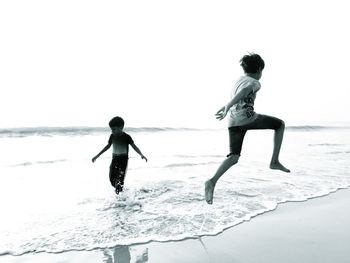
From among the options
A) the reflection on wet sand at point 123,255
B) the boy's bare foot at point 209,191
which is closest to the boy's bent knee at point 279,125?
the boy's bare foot at point 209,191

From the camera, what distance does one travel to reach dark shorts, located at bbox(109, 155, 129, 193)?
5.93 m

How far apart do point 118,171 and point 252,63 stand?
3.05 m

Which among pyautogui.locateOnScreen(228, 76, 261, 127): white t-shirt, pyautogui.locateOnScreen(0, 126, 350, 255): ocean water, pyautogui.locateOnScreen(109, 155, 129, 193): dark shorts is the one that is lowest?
pyautogui.locateOnScreen(0, 126, 350, 255): ocean water

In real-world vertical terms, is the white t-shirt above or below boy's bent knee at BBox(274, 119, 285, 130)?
above

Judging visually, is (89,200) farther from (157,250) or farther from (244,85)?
(244,85)

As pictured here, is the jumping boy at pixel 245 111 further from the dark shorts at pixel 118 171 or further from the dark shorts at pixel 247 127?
the dark shorts at pixel 118 171

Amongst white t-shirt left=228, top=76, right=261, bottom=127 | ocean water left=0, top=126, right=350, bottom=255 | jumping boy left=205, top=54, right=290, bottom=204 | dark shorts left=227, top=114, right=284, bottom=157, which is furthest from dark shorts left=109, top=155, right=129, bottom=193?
white t-shirt left=228, top=76, right=261, bottom=127

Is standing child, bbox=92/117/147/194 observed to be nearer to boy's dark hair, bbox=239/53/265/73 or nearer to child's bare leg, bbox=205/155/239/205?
child's bare leg, bbox=205/155/239/205

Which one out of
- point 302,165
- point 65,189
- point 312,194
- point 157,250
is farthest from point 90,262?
point 302,165

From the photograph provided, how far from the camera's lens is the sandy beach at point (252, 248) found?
326cm

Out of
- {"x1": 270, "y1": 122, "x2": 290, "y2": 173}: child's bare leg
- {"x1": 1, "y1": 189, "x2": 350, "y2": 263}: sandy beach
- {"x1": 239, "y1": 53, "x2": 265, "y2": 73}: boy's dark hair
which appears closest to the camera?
{"x1": 1, "y1": 189, "x2": 350, "y2": 263}: sandy beach

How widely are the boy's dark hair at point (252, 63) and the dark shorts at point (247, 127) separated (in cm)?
61

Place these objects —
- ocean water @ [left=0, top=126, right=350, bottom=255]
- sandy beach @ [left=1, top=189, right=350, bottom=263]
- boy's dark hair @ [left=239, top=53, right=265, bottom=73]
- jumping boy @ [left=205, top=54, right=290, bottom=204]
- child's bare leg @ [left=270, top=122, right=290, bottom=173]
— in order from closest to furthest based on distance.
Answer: sandy beach @ [left=1, top=189, right=350, bottom=263]
ocean water @ [left=0, top=126, right=350, bottom=255]
jumping boy @ [left=205, top=54, right=290, bottom=204]
boy's dark hair @ [left=239, top=53, right=265, bottom=73]
child's bare leg @ [left=270, top=122, right=290, bottom=173]

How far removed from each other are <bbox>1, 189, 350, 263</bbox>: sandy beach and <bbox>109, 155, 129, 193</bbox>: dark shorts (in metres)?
2.39
